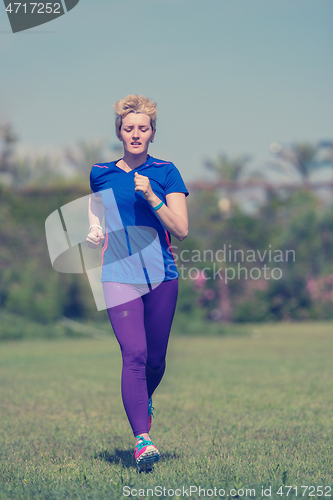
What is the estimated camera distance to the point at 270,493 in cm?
336

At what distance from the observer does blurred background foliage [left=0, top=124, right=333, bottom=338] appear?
22.8 metres

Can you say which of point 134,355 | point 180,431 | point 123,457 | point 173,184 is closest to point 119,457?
point 123,457

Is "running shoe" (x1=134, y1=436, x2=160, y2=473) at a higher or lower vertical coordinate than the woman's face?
lower

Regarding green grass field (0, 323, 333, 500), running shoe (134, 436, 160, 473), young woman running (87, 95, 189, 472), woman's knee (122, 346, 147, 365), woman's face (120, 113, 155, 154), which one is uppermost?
woman's face (120, 113, 155, 154)

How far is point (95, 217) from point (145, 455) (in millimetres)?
1628

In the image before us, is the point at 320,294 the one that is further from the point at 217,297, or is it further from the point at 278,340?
the point at 278,340

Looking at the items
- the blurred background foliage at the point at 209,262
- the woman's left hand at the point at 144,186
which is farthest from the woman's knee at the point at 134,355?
the blurred background foliage at the point at 209,262

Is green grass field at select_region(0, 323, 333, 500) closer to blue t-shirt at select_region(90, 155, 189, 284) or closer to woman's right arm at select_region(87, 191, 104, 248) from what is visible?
blue t-shirt at select_region(90, 155, 189, 284)

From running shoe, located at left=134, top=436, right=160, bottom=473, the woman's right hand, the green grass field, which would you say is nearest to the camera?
the green grass field

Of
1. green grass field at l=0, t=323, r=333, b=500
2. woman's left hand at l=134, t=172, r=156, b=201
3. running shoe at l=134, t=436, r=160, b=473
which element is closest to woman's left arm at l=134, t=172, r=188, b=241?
woman's left hand at l=134, t=172, r=156, b=201

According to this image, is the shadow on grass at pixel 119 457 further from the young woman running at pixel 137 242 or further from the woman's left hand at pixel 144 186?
the woman's left hand at pixel 144 186

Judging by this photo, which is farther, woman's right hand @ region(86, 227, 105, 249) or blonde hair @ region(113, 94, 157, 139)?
blonde hair @ region(113, 94, 157, 139)

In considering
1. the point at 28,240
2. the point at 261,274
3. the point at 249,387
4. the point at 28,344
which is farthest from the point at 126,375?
the point at 261,274

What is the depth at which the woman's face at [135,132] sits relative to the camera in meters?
4.40
